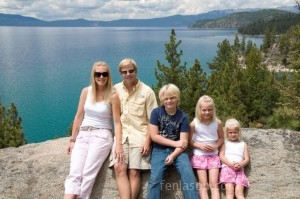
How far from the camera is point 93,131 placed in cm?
452

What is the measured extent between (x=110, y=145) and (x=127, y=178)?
24.4 inches

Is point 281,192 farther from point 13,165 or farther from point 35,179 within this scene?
point 13,165

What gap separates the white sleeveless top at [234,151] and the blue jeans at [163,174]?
25.2 inches

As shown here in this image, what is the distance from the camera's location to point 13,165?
495 cm

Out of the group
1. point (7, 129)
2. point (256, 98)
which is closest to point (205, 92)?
point (256, 98)

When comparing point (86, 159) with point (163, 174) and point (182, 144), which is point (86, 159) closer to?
point (163, 174)

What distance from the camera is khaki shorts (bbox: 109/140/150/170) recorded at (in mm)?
4129

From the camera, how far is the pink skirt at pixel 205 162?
168 inches

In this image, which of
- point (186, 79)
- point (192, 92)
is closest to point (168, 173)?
point (192, 92)

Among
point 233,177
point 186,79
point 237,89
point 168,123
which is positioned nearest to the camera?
point 233,177

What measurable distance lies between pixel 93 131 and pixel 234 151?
203cm

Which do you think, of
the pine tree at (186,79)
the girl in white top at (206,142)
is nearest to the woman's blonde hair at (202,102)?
the girl in white top at (206,142)

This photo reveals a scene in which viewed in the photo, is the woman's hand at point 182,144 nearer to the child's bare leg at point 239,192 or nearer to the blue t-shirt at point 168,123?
the blue t-shirt at point 168,123

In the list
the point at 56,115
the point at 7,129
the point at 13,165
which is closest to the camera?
the point at 13,165
